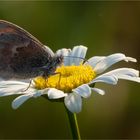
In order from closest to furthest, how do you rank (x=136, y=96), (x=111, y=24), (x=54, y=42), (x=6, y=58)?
(x=6, y=58) → (x=136, y=96) → (x=54, y=42) → (x=111, y=24)

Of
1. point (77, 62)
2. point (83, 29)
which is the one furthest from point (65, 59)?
point (83, 29)

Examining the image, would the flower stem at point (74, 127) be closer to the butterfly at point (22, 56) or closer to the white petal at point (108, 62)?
the butterfly at point (22, 56)

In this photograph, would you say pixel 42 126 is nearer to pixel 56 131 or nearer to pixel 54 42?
pixel 56 131

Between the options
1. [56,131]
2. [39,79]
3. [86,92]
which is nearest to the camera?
[86,92]

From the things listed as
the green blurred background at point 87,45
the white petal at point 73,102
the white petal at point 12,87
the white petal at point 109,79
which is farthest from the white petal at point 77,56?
the white petal at point 73,102

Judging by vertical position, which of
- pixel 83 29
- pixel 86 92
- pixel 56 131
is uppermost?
pixel 83 29

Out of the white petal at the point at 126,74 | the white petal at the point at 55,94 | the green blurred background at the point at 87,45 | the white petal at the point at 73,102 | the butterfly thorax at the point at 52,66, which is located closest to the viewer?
the white petal at the point at 73,102
